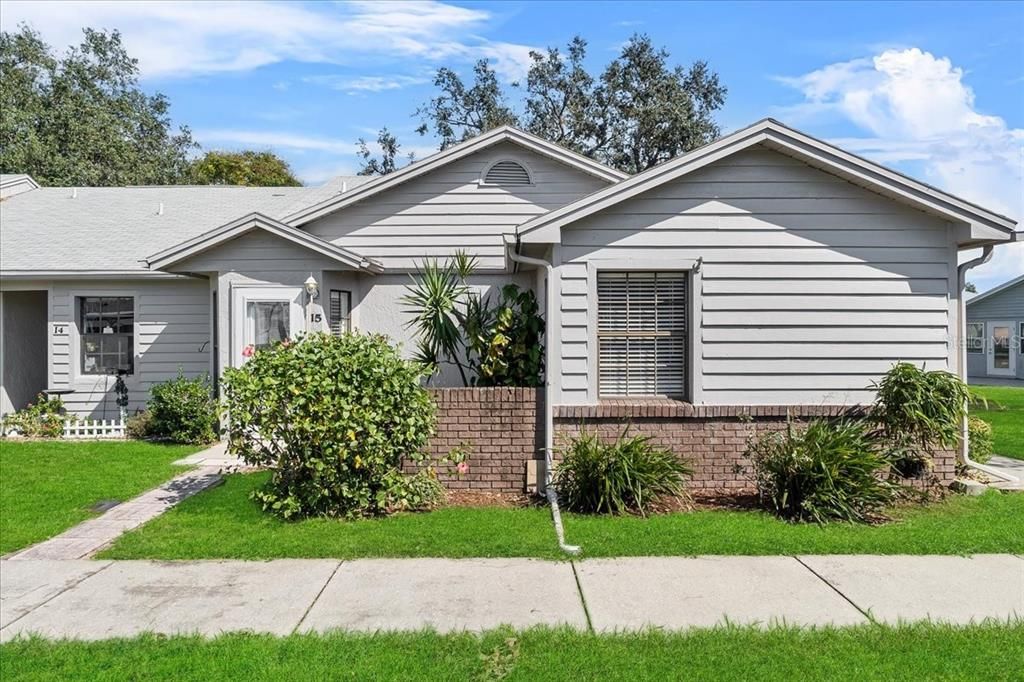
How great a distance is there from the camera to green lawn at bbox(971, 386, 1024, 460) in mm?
12168

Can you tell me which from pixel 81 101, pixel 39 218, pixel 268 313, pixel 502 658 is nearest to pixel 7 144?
pixel 81 101

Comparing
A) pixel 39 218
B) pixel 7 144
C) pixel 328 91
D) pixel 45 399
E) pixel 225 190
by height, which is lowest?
pixel 45 399

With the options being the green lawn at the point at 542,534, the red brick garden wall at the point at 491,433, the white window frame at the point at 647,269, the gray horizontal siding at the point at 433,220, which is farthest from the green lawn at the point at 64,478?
the white window frame at the point at 647,269

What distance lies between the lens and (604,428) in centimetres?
820

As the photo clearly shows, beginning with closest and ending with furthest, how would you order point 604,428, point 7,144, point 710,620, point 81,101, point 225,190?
point 710,620
point 604,428
point 225,190
point 7,144
point 81,101

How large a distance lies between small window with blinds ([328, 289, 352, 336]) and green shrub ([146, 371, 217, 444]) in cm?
232

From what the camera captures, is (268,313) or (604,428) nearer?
(604,428)

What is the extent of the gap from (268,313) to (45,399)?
5.63m

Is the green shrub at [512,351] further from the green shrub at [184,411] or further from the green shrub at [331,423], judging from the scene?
the green shrub at [184,411]

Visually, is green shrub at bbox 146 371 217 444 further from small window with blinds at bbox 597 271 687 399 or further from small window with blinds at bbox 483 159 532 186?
small window with blinds at bbox 597 271 687 399

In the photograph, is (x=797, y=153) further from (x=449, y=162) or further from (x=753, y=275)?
(x=449, y=162)

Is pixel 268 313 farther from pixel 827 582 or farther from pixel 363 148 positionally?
pixel 363 148

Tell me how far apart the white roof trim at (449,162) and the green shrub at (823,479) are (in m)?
6.10

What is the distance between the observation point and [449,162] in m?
12.2
